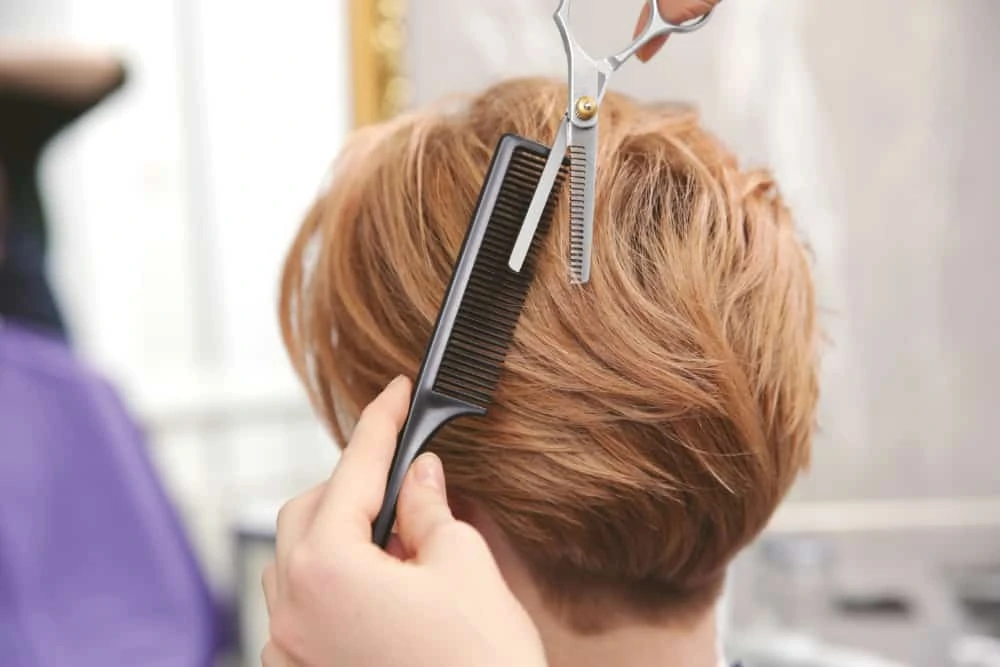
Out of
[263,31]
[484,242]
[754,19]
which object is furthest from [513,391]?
[263,31]

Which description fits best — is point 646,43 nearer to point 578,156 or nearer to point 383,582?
point 578,156

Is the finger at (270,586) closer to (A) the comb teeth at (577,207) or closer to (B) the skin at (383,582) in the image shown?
(B) the skin at (383,582)

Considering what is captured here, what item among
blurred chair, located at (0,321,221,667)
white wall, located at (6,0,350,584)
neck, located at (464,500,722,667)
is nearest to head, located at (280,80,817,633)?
neck, located at (464,500,722,667)

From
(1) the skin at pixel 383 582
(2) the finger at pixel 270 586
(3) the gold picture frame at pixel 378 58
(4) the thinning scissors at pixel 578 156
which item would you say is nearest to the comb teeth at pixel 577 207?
(4) the thinning scissors at pixel 578 156

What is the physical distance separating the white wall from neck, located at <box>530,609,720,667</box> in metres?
0.82

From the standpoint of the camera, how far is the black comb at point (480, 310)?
16.3 inches

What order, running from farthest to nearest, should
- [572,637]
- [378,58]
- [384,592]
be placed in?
[378,58], [572,637], [384,592]

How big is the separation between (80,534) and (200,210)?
0.47 m

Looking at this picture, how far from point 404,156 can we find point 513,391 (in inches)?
6.0

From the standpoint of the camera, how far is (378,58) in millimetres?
1087

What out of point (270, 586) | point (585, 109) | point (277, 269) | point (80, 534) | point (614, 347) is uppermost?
point (585, 109)

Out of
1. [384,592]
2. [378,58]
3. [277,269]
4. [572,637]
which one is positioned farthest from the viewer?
[277,269]

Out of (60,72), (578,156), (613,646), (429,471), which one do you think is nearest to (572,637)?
(613,646)

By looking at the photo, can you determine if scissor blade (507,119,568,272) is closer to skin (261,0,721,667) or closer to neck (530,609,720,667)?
skin (261,0,721,667)
